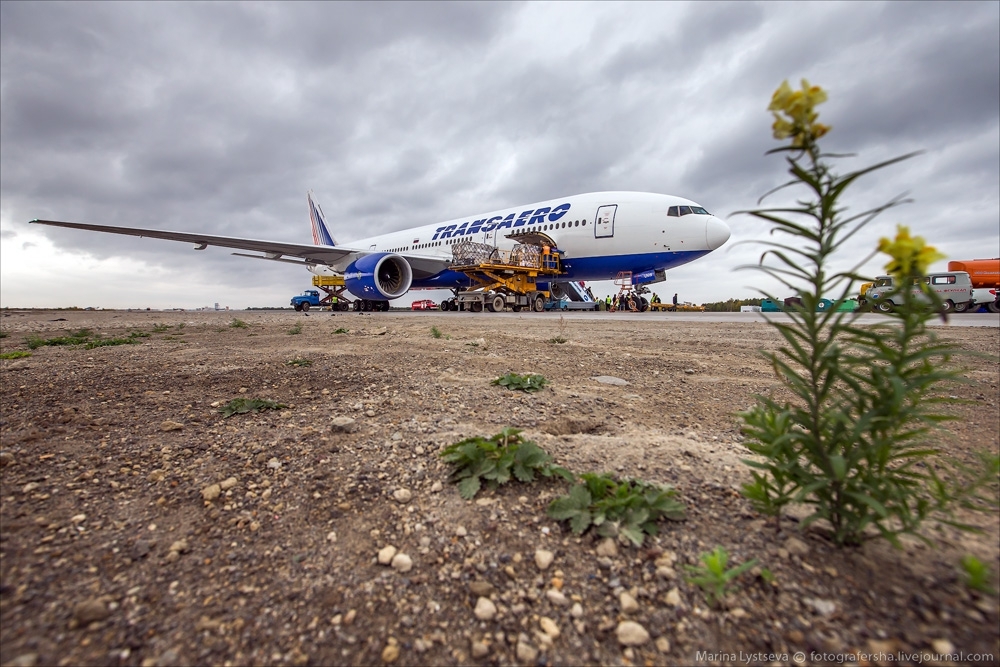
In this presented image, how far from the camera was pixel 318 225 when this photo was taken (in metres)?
26.9

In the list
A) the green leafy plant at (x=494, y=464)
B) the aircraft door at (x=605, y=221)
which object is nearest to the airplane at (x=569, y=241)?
the aircraft door at (x=605, y=221)

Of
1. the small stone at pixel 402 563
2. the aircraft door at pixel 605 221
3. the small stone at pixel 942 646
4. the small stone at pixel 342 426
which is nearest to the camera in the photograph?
the small stone at pixel 942 646

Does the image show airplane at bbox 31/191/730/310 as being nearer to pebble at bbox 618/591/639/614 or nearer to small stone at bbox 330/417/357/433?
small stone at bbox 330/417/357/433

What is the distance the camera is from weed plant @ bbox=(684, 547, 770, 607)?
3.09 feet

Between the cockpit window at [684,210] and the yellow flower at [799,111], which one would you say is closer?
the yellow flower at [799,111]

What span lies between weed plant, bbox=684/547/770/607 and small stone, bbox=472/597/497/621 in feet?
1.48

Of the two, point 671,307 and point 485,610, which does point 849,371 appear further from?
point 671,307

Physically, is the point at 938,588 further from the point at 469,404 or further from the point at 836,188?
the point at 469,404

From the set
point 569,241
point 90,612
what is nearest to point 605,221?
point 569,241

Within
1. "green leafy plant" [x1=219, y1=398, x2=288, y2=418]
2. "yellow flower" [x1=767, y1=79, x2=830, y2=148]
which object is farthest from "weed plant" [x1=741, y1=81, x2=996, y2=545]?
"green leafy plant" [x1=219, y1=398, x2=288, y2=418]

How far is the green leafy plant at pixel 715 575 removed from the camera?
94 centimetres

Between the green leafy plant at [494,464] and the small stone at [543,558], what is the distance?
0.97 ft

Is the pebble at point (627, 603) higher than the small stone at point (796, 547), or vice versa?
the small stone at point (796, 547)

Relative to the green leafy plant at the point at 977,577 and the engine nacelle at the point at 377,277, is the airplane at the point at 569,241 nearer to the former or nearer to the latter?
the engine nacelle at the point at 377,277
